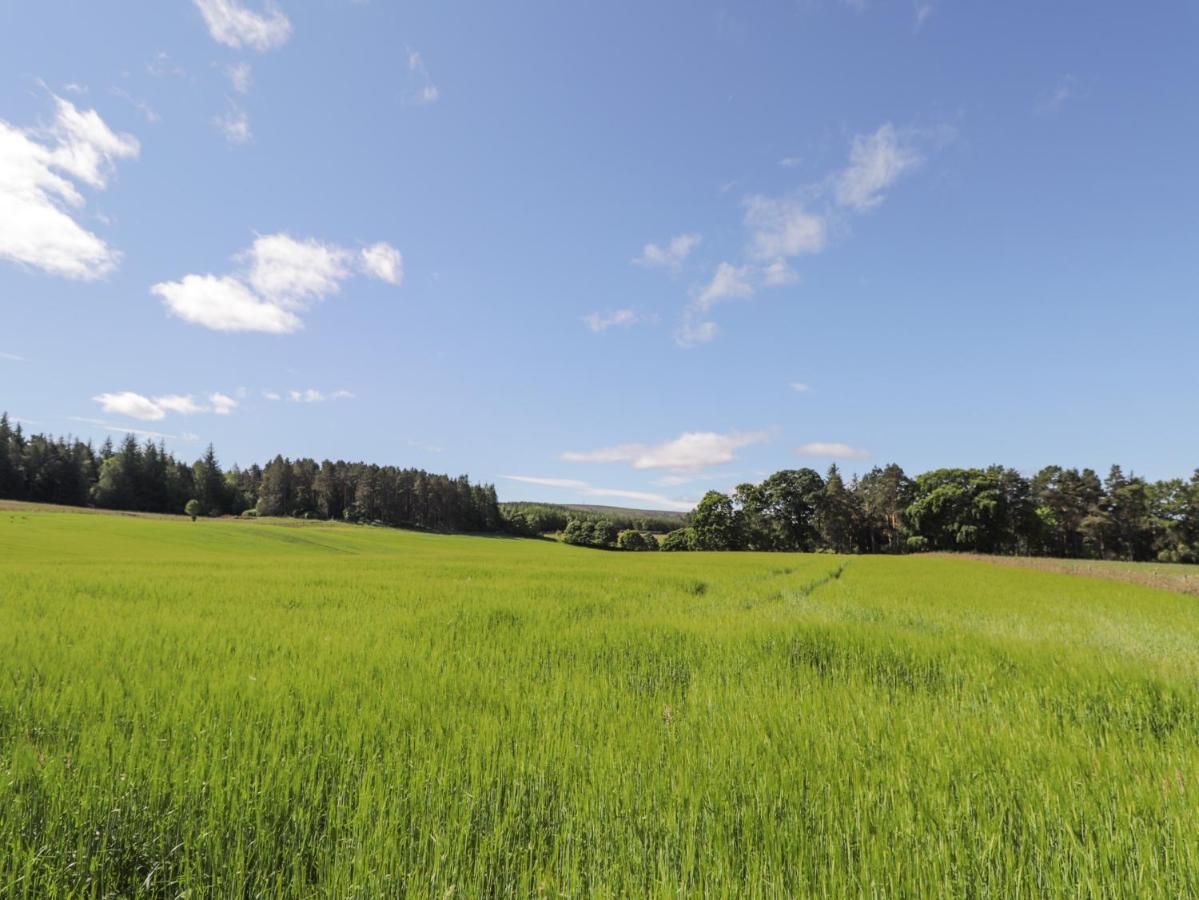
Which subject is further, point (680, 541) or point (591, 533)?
point (591, 533)

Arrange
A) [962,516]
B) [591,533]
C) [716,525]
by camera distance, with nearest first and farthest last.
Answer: [962,516]
[716,525]
[591,533]

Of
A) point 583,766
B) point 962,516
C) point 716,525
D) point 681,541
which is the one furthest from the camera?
point 681,541

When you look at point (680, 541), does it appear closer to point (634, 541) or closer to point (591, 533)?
point (634, 541)

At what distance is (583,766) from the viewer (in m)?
2.84

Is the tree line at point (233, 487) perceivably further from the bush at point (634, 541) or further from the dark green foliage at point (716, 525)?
the dark green foliage at point (716, 525)

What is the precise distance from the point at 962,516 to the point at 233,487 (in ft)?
447

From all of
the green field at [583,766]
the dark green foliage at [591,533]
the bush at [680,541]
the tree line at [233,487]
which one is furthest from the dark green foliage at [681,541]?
the green field at [583,766]

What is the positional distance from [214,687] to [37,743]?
3.09 feet

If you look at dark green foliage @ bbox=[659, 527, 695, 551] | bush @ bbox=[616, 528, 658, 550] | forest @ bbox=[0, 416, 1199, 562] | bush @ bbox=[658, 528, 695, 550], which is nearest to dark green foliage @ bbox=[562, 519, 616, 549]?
forest @ bbox=[0, 416, 1199, 562]

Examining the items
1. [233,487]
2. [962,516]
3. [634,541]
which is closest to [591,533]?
[634,541]

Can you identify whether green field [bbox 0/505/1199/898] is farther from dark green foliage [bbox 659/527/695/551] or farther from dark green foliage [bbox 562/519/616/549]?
dark green foliage [bbox 562/519/616/549]

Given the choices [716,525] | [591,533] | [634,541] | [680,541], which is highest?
[716,525]

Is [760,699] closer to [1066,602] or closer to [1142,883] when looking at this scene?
[1142,883]

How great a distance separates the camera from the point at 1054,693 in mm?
4750
